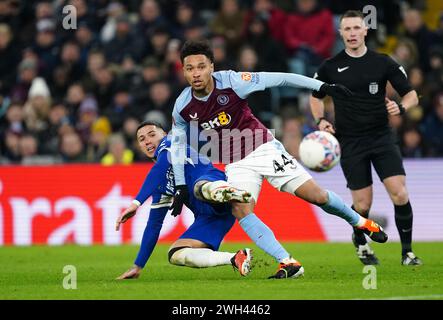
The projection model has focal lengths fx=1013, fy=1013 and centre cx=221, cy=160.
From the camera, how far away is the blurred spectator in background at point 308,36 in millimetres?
17062

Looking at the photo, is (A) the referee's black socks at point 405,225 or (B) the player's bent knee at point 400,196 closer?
(B) the player's bent knee at point 400,196

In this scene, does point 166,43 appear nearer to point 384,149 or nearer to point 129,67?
point 129,67

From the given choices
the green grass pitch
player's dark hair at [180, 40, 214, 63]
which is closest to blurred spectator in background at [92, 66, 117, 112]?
the green grass pitch

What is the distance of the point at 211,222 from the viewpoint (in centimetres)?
937

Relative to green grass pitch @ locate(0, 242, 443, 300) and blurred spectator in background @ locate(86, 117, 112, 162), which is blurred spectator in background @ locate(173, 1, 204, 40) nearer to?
blurred spectator in background @ locate(86, 117, 112, 162)

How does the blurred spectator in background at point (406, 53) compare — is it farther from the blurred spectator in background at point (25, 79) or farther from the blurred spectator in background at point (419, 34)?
the blurred spectator in background at point (25, 79)

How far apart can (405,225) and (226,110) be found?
2.52m

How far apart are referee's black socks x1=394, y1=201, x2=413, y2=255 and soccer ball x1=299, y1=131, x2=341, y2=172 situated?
161 cm

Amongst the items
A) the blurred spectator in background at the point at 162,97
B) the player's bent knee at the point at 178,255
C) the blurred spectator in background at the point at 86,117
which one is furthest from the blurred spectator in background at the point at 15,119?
the player's bent knee at the point at 178,255

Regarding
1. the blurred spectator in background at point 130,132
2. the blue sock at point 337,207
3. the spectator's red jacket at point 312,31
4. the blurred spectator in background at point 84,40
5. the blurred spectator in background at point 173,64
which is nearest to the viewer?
the blue sock at point 337,207

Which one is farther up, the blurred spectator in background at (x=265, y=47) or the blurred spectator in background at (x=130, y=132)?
the blurred spectator in background at (x=265, y=47)

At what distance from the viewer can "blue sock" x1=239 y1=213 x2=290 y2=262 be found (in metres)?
8.68

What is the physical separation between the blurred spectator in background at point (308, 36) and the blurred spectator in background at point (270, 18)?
14 centimetres
